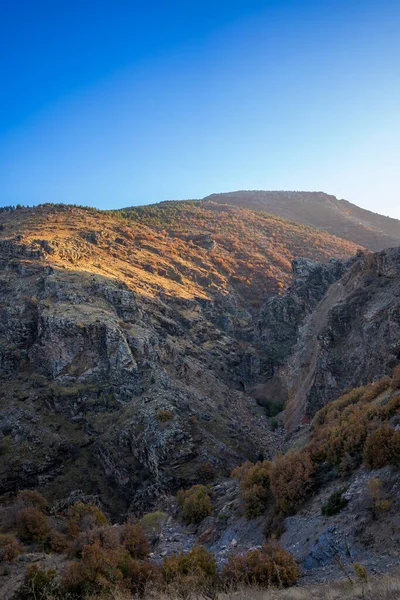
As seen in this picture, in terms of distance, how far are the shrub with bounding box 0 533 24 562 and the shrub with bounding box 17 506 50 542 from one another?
1783mm

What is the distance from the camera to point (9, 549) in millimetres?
14070

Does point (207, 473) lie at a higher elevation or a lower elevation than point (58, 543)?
lower

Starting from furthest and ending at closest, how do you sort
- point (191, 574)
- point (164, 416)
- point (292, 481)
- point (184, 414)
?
point (184, 414) < point (164, 416) < point (292, 481) < point (191, 574)

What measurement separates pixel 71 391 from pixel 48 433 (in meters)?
4.11

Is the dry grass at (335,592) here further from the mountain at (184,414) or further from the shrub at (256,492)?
the shrub at (256,492)

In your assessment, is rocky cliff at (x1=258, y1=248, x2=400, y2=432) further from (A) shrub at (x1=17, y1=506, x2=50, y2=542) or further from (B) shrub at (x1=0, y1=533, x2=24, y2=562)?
(B) shrub at (x1=0, y1=533, x2=24, y2=562)

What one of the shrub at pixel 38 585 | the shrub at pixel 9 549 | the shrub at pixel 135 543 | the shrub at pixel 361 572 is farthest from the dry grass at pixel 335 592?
the shrub at pixel 9 549

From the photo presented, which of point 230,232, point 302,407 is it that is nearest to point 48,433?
point 302,407

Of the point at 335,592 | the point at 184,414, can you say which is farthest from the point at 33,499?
the point at 335,592

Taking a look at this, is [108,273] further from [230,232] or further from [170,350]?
[230,232]

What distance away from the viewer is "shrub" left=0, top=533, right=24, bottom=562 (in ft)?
45.5

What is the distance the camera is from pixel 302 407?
3316cm

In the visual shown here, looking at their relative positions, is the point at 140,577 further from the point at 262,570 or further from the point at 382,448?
the point at 382,448

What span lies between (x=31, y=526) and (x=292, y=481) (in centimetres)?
1190
